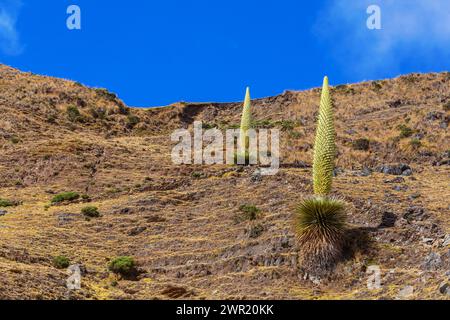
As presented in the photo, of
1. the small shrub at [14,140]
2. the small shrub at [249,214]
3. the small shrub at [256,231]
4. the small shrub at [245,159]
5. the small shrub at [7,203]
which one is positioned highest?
the small shrub at [14,140]

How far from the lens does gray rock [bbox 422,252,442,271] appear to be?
1719cm

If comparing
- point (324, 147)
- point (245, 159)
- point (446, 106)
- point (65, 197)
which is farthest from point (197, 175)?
point (446, 106)

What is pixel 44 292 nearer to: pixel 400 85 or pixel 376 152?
pixel 376 152

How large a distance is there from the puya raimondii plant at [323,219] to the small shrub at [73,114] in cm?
3978

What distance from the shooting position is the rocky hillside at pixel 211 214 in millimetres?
18062

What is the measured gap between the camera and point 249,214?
23.9 m

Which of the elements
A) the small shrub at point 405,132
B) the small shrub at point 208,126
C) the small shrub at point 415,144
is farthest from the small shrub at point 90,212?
the small shrub at point 208,126

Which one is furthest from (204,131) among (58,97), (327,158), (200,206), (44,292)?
(44,292)

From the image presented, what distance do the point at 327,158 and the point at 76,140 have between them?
28055mm

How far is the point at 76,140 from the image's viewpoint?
4362cm

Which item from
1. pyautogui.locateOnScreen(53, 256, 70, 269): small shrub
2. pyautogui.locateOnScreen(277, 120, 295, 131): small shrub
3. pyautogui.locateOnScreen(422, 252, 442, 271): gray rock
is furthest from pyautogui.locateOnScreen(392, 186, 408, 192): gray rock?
pyautogui.locateOnScreen(277, 120, 295, 131): small shrub

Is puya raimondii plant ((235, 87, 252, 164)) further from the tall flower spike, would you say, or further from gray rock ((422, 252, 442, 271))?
gray rock ((422, 252, 442, 271))

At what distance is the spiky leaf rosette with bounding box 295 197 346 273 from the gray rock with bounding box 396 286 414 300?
8.95ft

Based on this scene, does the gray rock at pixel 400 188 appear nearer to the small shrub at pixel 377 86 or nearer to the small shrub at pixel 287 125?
the small shrub at pixel 287 125
